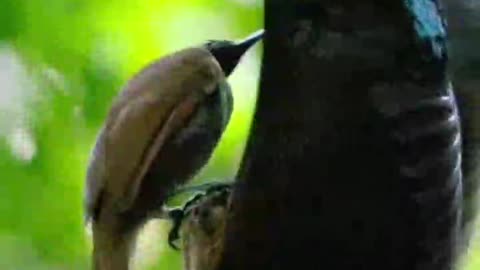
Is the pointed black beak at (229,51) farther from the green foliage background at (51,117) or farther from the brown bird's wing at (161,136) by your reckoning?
the green foliage background at (51,117)

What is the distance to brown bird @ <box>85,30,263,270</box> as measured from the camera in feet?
2.59

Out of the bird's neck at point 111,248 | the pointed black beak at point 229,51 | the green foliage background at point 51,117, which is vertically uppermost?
the pointed black beak at point 229,51

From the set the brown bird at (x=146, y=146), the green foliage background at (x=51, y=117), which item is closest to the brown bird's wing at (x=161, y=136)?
the brown bird at (x=146, y=146)

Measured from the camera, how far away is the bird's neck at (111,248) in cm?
80

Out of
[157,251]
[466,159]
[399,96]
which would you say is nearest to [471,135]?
[466,159]

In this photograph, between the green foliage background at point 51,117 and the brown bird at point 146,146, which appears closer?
the brown bird at point 146,146

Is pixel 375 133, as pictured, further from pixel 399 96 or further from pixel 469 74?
pixel 469 74

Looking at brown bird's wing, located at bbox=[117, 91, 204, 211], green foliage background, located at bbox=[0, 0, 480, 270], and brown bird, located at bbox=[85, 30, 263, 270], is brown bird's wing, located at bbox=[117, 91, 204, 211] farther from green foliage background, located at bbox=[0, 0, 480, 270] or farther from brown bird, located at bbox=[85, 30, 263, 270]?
green foliage background, located at bbox=[0, 0, 480, 270]

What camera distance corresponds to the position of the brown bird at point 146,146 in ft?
2.59

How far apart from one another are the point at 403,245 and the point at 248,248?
8cm

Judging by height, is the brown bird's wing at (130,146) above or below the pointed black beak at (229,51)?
below

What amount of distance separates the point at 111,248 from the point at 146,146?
0.23 ft

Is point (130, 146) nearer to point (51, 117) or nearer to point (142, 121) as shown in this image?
point (142, 121)

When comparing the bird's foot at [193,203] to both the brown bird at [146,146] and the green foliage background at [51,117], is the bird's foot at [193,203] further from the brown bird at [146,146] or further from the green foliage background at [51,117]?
the green foliage background at [51,117]
